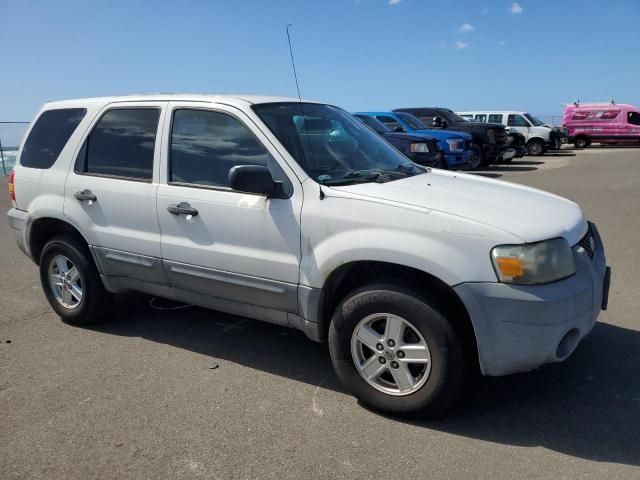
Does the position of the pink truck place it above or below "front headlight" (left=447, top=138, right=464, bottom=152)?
below

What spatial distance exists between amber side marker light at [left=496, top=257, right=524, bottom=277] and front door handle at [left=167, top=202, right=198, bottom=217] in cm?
201

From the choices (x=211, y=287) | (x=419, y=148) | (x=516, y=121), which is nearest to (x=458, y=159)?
(x=419, y=148)

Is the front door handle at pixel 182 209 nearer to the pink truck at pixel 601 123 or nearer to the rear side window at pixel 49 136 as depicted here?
the rear side window at pixel 49 136

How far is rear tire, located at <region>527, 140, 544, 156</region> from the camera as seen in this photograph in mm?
24609

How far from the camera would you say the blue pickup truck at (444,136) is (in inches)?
570

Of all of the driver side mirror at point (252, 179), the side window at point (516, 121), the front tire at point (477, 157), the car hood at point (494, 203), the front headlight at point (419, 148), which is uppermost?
the driver side mirror at point (252, 179)

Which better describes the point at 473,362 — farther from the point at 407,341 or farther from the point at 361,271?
the point at 361,271

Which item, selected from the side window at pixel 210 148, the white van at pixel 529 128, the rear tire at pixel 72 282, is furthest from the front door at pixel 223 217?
the white van at pixel 529 128

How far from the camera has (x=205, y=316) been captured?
5.12 metres

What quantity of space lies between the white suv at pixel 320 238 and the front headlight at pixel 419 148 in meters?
8.61

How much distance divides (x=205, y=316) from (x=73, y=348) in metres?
1.11

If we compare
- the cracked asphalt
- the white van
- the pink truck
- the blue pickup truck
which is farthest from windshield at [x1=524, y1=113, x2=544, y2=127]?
the cracked asphalt

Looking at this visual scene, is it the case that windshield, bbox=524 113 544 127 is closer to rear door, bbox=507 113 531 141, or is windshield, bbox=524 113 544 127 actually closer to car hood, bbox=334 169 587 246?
rear door, bbox=507 113 531 141

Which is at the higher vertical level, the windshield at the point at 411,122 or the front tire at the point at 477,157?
the windshield at the point at 411,122
